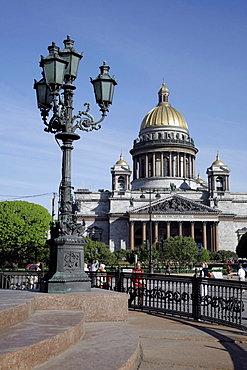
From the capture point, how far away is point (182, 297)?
11.6 m

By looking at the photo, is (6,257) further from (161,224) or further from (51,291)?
(51,291)

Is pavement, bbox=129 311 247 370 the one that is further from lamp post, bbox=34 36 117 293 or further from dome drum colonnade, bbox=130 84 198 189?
dome drum colonnade, bbox=130 84 198 189

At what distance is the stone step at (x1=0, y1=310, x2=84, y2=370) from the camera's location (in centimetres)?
452

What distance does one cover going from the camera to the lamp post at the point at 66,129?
9.72 meters

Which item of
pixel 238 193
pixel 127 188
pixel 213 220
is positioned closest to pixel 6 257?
pixel 127 188

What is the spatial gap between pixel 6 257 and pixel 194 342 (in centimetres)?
5248

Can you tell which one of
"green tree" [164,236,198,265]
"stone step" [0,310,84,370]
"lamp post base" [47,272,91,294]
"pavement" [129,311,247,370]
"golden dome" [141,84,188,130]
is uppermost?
"golden dome" [141,84,188,130]

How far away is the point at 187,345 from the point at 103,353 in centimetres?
216

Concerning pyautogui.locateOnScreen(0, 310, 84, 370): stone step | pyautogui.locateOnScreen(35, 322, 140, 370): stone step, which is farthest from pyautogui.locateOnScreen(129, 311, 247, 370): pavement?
pyautogui.locateOnScreen(0, 310, 84, 370): stone step

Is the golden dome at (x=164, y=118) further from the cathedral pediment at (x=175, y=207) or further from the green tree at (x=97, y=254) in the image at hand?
the green tree at (x=97, y=254)

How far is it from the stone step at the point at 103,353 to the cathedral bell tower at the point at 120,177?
3055 inches

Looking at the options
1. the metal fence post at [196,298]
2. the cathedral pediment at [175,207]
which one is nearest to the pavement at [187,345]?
the metal fence post at [196,298]

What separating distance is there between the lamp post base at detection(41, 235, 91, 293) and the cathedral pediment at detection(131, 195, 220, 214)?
228 feet

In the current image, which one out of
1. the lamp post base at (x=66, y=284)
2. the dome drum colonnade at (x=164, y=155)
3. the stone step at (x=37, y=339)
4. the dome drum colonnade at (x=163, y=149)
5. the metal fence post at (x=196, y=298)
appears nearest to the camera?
the stone step at (x=37, y=339)
